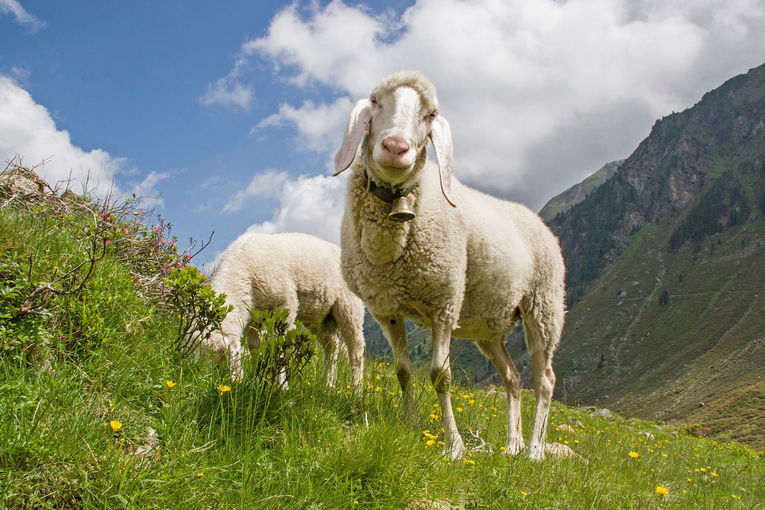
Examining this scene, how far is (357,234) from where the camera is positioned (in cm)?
466

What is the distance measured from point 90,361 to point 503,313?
411 centimetres

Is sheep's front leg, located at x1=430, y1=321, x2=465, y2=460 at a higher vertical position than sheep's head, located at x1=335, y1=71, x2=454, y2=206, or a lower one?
lower

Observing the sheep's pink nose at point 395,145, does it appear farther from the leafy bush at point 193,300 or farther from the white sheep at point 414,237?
the leafy bush at point 193,300

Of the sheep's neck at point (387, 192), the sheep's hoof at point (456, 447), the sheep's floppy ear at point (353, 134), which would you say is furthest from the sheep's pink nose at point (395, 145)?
the sheep's hoof at point (456, 447)

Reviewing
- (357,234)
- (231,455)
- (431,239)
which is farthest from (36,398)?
(431,239)

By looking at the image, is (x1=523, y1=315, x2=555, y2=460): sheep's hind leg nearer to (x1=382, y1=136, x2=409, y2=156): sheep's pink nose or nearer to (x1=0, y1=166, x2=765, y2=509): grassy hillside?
(x1=0, y1=166, x2=765, y2=509): grassy hillside

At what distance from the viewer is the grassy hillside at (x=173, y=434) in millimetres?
2162

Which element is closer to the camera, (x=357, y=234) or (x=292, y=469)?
(x=292, y=469)

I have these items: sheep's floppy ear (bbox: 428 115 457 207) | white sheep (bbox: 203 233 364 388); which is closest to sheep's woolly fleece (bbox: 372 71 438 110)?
sheep's floppy ear (bbox: 428 115 457 207)

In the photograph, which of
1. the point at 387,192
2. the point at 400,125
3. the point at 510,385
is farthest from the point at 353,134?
the point at 510,385

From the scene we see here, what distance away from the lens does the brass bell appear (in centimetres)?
417

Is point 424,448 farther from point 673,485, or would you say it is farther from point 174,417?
point 673,485

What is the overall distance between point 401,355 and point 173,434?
7.21 ft

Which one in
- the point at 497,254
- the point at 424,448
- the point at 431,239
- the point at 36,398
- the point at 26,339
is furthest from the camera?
the point at 497,254
